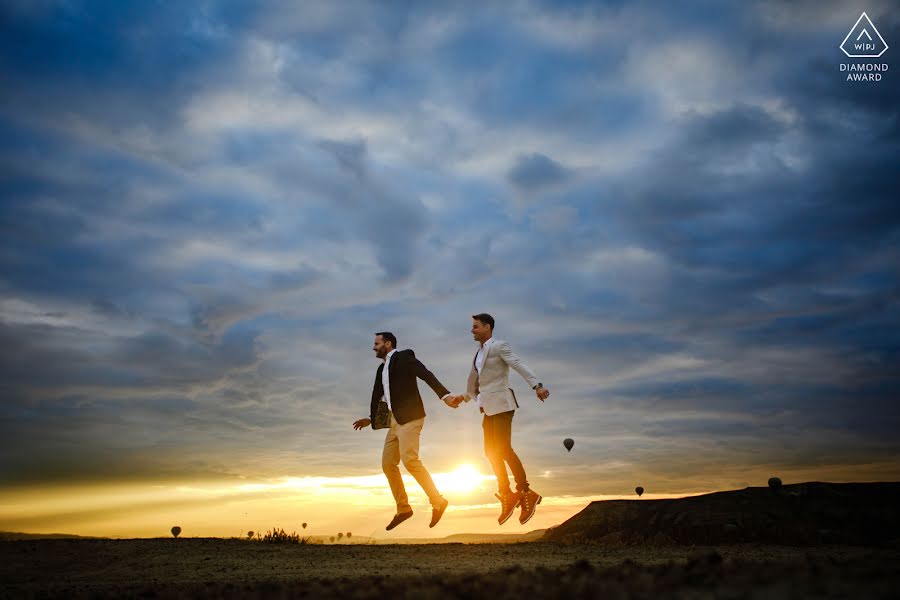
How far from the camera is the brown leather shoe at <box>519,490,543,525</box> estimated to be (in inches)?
453

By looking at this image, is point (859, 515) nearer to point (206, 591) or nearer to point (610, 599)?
point (610, 599)

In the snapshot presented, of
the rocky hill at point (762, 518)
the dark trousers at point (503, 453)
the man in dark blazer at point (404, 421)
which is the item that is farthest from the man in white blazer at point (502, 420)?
the rocky hill at point (762, 518)

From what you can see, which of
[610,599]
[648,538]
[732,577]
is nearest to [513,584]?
[610,599]

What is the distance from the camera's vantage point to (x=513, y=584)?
14.5 ft

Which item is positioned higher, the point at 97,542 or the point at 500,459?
the point at 500,459

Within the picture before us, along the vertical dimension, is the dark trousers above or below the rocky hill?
above

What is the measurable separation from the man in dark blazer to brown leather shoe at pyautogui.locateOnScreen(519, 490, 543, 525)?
4.67ft

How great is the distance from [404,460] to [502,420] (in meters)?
1.99

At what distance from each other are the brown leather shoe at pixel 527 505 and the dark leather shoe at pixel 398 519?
2.14 meters

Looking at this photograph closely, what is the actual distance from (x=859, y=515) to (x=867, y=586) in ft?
28.8

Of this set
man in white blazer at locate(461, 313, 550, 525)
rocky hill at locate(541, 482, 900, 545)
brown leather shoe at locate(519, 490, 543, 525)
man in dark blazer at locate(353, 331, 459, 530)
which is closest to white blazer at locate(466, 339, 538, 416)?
man in white blazer at locate(461, 313, 550, 525)

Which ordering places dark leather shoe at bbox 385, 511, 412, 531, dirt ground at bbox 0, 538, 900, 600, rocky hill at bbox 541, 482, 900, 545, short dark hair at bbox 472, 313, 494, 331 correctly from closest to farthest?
dirt ground at bbox 0, 538, 900, 600 < rocky hill at bbox 541, 482, 900, 545 < dark leather shoe at bbox 385, 511, 412, 531 < short dark hair at bbox 472, 313, 494, 331

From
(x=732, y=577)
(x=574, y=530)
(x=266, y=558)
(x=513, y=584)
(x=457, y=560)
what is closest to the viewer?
(x=732, y=577)

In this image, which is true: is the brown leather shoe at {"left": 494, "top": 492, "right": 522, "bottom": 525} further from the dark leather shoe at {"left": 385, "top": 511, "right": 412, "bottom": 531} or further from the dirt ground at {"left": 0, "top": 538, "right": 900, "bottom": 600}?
the dark leather shoe at {"left": 385, "top": 511, "right": 412, "bottom": 531}
